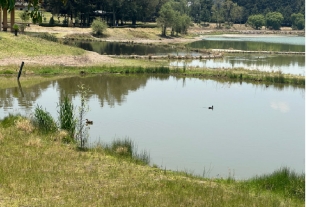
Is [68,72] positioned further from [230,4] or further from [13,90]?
[230,4]

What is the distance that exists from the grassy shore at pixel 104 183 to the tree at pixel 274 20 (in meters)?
139

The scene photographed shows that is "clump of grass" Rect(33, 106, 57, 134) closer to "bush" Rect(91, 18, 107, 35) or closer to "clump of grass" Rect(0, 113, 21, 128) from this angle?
"clump of grass" Rect(0, 113, 21, 128)

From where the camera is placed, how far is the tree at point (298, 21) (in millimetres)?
147500

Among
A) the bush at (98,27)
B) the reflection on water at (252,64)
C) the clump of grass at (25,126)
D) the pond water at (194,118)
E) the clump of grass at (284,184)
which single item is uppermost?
the bush at (98,27)

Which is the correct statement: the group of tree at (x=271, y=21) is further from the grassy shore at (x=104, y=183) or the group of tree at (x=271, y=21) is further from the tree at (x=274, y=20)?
the grassy shore at (x=104, y=183)

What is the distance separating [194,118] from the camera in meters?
21.9

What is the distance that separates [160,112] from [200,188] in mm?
12875

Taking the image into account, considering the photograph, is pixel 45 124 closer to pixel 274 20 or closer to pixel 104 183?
pixel 104 183

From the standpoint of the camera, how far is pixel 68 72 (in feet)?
111

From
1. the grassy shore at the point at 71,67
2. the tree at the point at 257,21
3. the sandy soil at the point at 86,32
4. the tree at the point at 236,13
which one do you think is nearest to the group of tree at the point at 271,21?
the tree at the point at 257,21

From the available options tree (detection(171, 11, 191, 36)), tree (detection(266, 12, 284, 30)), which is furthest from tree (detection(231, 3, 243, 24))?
tree (detection(171, 11, 191, 36))

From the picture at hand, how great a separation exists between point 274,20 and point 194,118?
13006cm

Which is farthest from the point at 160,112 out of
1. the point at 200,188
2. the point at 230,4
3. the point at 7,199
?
the point at 230,4

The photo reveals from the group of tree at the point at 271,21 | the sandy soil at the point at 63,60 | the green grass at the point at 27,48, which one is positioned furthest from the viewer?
the group of tree at the point at 271,21
